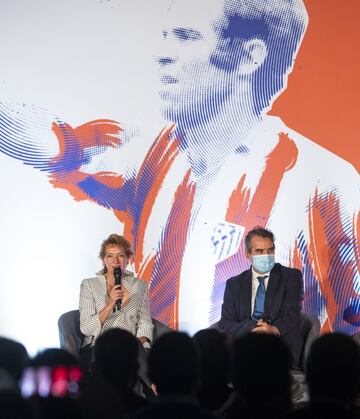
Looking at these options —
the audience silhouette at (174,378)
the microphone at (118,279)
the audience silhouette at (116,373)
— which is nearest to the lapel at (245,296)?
the microphone at (118,279)

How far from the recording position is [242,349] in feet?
11.1

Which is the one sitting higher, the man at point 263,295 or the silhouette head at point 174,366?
the man at point 263,295

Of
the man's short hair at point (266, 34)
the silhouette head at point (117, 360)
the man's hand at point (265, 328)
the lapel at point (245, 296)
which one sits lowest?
the silhouette head at point (117, 360)

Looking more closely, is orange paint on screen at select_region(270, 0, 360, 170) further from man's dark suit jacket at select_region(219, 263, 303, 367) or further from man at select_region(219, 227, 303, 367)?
man's dark suit jacket at select_region(219, 263, 303, 367)

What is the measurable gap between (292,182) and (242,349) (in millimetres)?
4372

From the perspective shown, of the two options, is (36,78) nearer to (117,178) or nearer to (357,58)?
(117,178)

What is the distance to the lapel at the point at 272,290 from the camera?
6656 millimetres

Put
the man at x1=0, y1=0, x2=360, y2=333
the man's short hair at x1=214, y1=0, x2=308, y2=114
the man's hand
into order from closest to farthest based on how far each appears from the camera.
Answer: the man's hand → the man at x1=0, y1=0, x2=360, y2=333 → the man's short hair at x1=214, y1=0, x2=308, y2=114

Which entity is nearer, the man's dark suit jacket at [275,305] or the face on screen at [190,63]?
the man's dark suit jacket at [275,305]

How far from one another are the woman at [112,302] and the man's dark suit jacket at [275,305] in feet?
2.06

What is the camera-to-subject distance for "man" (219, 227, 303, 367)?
657 centimetres

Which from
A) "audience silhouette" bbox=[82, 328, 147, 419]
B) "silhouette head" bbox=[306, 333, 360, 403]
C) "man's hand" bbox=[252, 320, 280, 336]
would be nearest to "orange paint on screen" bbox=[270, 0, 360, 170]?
"man's hand" bbox=[252, 320, 280, 336]

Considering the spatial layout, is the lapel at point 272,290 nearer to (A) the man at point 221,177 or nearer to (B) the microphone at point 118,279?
(A) the man at point 221,177

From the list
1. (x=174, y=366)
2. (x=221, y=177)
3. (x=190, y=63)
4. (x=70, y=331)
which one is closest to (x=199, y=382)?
(x=174, y=366)
